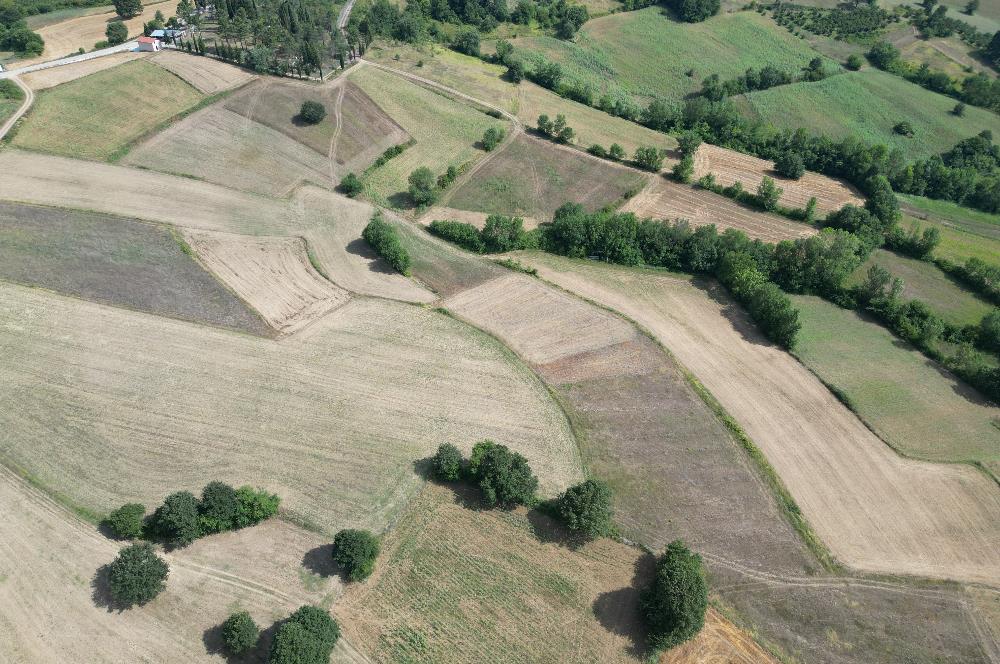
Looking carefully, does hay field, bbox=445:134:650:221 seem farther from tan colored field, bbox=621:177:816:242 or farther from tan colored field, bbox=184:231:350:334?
tan colored field, bbox=184:231:350:334

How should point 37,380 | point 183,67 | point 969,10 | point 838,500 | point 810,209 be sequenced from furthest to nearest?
1. point 969,10
2. point 183,67
3. point 810,209
4. point 37,380
5. point 838,500

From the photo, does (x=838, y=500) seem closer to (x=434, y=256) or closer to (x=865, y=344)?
(x=865, y=344)

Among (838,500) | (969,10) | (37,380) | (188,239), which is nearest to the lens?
(838,500)

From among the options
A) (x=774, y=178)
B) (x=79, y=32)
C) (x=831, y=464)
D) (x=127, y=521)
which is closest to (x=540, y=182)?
(x=774, y=178)

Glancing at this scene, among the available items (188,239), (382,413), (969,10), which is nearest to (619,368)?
(382,413)

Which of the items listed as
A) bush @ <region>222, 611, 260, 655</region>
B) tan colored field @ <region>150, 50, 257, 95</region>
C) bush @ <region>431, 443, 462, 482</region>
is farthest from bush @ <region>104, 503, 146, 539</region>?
tan colored field @ <region>150, 50, 257, 95</region>

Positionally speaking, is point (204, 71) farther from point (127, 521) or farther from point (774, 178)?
point (774, 178)
